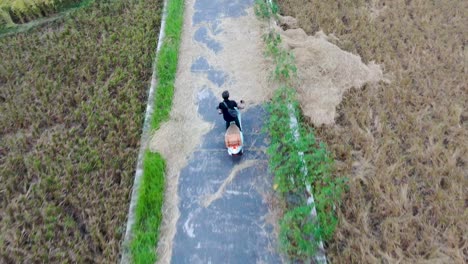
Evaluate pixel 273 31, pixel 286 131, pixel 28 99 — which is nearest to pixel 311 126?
pixel 286 131

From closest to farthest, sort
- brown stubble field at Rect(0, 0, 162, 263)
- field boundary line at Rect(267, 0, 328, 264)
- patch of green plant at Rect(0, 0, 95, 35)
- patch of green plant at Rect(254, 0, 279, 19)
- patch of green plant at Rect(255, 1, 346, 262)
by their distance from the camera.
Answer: field boundary line at Rect(267, 0, 328, 264) → patch of green plant at Rect(255, 1, 346, 262) → brown stubble field at Rect(0, 0, 162, 263) → patch of green plant at Rect(254, 0, 279, 19) → patch of green plant at Rect(0, 0, 95, 35)

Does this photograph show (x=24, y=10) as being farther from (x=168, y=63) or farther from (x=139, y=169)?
(x=139, y=169)

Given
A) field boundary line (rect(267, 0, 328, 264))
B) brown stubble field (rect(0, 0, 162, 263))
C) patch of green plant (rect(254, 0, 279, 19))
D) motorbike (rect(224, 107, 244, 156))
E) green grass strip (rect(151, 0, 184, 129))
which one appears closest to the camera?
field boundary line (rect(267, 0, 328, 264))

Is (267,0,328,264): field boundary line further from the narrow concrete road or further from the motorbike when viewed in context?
the motorbike

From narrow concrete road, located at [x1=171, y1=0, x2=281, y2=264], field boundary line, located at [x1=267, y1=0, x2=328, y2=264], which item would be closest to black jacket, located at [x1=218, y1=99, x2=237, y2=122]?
narrow concrete road, located at [x1=171, y1=0, x2=281, y2=264]

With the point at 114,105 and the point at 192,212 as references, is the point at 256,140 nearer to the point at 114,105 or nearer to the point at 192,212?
the point at 192,212

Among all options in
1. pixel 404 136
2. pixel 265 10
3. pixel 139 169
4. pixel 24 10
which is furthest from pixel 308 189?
pixel 24 10

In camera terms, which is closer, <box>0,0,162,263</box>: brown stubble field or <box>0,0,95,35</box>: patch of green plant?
<box>0,0,162,263</box>: brown stubble field
